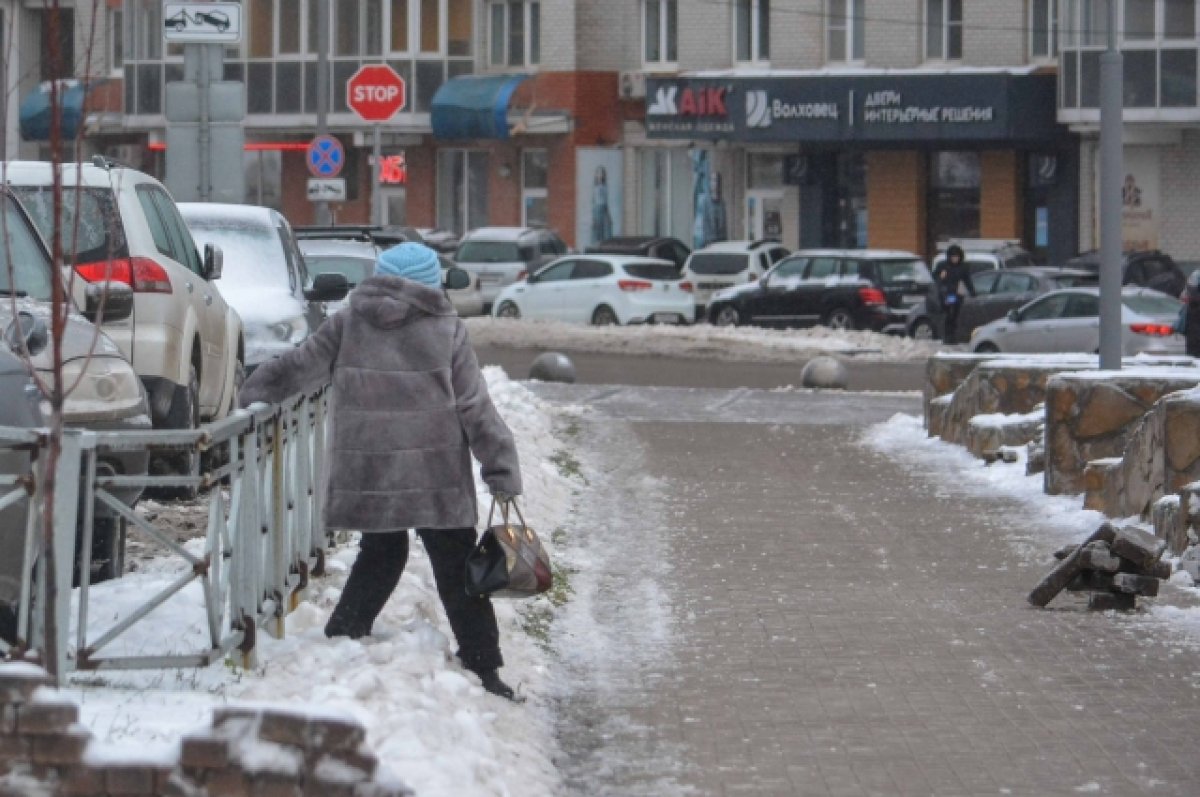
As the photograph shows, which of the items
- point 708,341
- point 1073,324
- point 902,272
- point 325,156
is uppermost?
point 325,156

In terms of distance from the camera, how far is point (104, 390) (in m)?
9.08

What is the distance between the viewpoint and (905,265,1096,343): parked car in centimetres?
3369

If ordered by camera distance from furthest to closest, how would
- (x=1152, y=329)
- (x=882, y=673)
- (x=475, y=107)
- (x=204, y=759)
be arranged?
(x=475, y=107), (x=1152, y=329), (x=882, y=673), (x=204, y=759)

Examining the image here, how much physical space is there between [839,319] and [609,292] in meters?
4.03

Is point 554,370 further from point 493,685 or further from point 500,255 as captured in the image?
point 493,685

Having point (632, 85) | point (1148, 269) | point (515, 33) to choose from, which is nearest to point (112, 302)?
point (1148, 269)

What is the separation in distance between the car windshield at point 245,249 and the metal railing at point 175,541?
8.66m

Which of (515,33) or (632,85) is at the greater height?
(515,33)

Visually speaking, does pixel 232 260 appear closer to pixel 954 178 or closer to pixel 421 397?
pixel 421 397

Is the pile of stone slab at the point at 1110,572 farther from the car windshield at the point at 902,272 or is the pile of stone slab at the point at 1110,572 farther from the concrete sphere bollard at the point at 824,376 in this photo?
the car windshield at the point at 902,272

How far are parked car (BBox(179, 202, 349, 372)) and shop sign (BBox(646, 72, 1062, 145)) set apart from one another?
88.7 ft

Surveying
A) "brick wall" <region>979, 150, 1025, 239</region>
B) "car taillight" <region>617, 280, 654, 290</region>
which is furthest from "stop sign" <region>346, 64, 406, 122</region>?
"brick wall" <region>979, 150, 1025, 239</region>

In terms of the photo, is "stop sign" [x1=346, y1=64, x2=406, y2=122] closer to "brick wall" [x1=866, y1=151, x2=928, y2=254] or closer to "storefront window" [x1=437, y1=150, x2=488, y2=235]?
"brick wall" [x1=866, y1=151, x2=928, y2=254]

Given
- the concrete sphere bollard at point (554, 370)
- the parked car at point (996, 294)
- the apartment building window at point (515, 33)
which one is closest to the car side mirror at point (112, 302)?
the concrete sphere bollard at point (554, 370)
